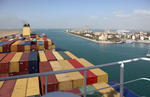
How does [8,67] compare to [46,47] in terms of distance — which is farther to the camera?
[46,47]

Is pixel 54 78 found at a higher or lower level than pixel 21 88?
higher

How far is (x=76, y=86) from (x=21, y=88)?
141 inches

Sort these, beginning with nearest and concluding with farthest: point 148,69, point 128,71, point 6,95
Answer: point 6,95, point 128,71, point 148,69

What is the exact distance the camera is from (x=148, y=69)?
85.6ft

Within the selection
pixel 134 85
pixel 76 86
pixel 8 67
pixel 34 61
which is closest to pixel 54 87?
pixel 76 86

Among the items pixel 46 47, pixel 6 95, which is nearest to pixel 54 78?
pixel 6 95

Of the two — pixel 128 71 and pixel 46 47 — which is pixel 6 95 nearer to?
pixel 46 47

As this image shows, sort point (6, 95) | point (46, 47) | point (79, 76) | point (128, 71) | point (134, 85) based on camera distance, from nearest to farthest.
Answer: point (6, 95)
point (79, 76)
point (134, 85)
point (46, 47)
point (128, 71)

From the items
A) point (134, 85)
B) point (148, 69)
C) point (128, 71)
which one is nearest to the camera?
point (134, 85)

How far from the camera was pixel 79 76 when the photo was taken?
759cm

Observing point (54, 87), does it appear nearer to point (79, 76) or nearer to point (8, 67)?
point (79, 76)

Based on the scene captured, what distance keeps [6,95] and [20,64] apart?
494cm

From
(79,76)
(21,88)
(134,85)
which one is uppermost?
(79,76)

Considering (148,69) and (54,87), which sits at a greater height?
(54,87)
